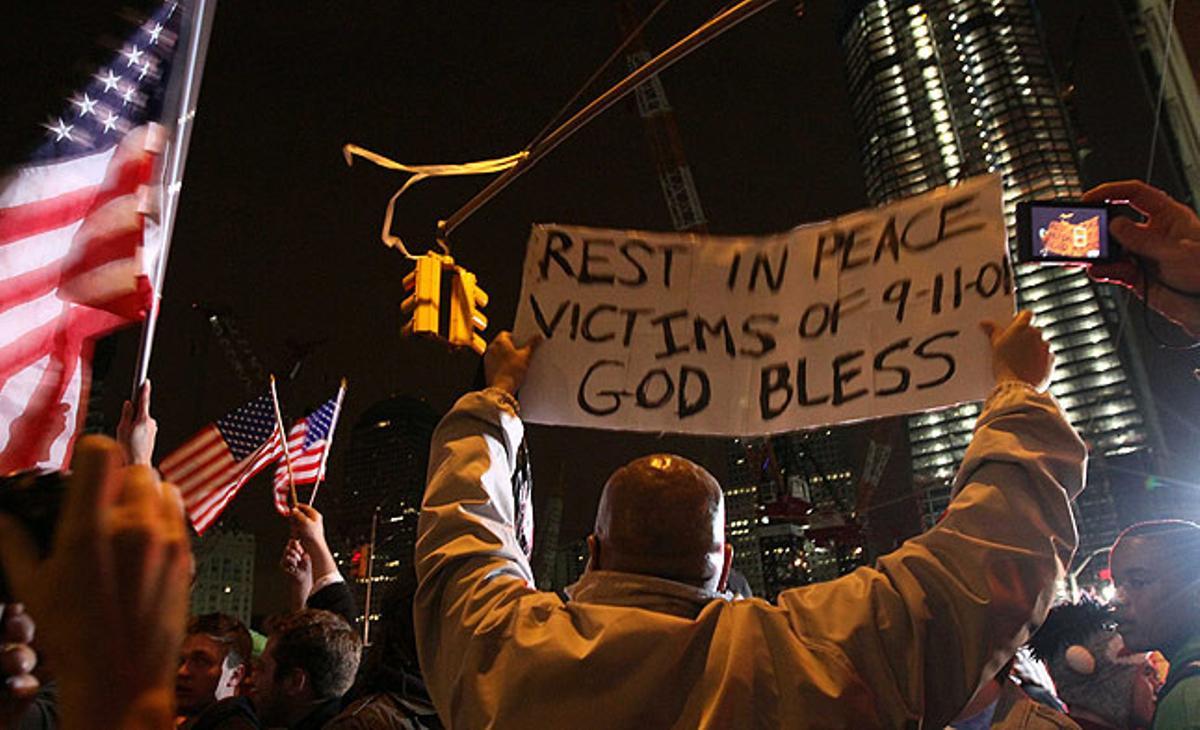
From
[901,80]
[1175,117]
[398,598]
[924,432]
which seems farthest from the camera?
[924,432]

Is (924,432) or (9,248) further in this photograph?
(924,432)

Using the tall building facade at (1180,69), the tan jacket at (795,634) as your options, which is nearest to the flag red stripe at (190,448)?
the tan jacket at (795,634)

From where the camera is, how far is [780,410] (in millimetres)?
3488

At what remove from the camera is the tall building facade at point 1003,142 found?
178 feet

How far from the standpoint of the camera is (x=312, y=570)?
5871 millimetres

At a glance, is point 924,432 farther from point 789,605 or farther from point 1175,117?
point 789,605

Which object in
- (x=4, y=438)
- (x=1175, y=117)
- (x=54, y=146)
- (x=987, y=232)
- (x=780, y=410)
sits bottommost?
(x=780, y=410)

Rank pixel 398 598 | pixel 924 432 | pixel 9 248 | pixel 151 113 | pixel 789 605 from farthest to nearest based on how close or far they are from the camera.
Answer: pixel 924 432, pixel 151 113, pixel 9 248, pixel 398 598, pixel 789 605

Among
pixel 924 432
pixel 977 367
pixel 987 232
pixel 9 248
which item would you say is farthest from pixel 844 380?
pixel 924 432

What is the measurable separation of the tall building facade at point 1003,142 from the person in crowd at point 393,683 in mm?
50738

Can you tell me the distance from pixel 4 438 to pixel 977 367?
364 centimetres

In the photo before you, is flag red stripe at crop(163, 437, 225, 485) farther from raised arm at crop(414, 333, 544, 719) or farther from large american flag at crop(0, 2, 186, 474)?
raised arm at crop(414, 333, 544, 719)

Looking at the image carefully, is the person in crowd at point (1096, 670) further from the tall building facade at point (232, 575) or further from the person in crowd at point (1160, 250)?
the tall building facade at point (232, 575)

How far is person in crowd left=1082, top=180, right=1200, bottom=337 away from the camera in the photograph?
3.43 meters
